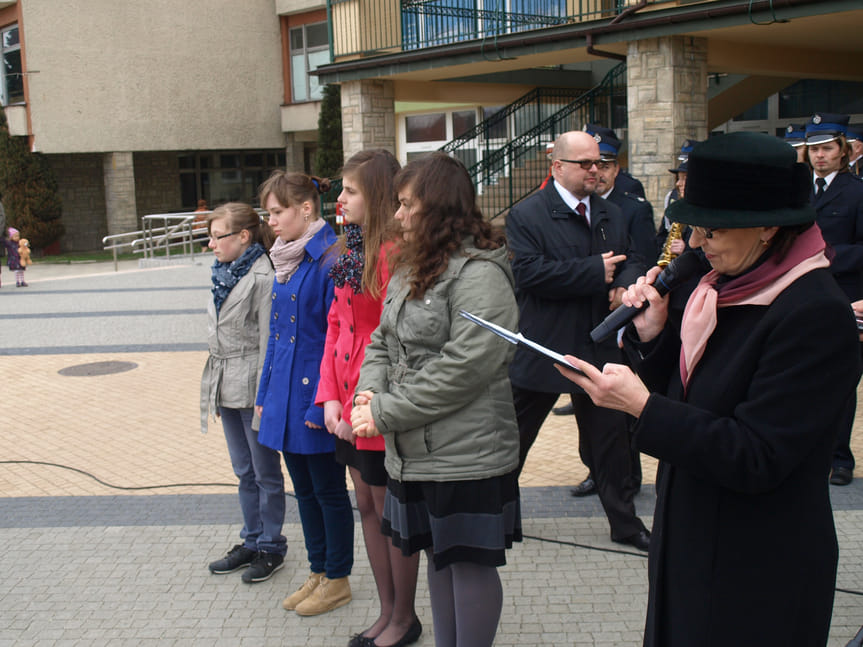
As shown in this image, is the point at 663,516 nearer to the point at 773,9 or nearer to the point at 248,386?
the point at 248,386

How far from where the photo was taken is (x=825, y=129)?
5312mm

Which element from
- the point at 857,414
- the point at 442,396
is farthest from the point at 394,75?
the point at 442,396

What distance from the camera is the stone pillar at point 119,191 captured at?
26.8 meters

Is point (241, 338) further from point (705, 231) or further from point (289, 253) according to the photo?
point (705, 231)

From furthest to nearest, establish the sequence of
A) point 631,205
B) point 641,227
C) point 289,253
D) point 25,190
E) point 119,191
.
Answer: point 119,191 → point 25,190 → point 631,205 → point 641,227 → point 289,253

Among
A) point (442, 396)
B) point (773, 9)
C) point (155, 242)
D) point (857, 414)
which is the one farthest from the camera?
point (155, 242)

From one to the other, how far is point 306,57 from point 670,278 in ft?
89.7

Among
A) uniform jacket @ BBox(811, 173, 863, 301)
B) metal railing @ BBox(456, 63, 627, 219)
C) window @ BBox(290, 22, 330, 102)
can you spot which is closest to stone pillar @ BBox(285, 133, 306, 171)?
window @ BBox(290, 22, 330, 102)

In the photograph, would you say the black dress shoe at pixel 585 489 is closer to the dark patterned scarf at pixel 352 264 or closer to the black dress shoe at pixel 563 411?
the black dress shoe at pixel 563 411

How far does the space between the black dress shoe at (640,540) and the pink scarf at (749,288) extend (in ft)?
7.94

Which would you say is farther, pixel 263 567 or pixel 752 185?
pixel 263 567

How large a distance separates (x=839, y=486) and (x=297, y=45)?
2592 cm

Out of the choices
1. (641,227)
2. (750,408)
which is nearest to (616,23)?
(641,227)

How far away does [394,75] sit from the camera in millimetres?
14797
